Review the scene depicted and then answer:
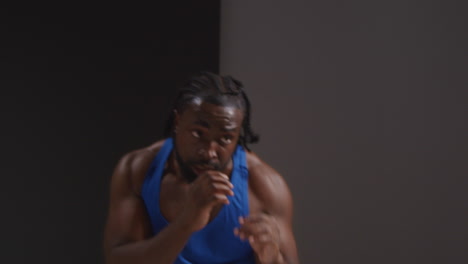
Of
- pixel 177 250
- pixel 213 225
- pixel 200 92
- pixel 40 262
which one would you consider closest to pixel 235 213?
pixel 213 225

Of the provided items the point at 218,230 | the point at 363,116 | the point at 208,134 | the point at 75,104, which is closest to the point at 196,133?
the point at 208,134

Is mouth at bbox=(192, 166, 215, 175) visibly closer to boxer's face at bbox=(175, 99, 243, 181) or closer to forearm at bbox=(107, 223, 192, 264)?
boxer's face at bbox=(175, 99, 243, 181)

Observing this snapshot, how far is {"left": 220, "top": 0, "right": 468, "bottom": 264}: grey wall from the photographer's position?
204 centimetres

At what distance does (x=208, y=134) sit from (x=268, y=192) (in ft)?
0.84

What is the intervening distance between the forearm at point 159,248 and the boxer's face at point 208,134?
155mm

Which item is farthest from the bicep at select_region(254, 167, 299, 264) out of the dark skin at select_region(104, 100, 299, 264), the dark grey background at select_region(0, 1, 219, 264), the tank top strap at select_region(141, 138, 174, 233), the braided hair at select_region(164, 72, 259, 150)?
the dark grey background at select_region(0, 1, 219, 264)

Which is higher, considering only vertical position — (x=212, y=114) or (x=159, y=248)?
(x=212, y=114)

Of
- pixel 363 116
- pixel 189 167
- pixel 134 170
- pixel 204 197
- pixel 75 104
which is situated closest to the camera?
pixel 204 197

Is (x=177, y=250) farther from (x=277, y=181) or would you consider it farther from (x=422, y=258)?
(x=422, y=258)

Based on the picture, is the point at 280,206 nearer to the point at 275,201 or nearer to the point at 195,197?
the point at 275,201

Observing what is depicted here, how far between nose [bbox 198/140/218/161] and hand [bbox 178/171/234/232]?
0.04m

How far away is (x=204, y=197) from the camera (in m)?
1.17

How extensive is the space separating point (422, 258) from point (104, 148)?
1267mm

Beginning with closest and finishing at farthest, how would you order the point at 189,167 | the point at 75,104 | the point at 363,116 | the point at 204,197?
the point at 204,197 < the point at 189,167 < the point at 75,104 < the point at 363,116
